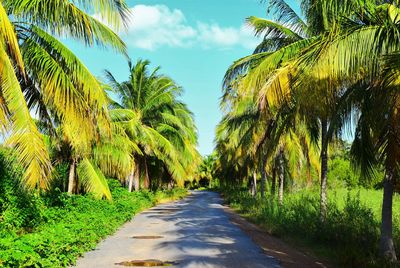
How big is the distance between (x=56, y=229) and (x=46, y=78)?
3171mm

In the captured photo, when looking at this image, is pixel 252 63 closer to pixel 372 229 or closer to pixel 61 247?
pixel 372 229

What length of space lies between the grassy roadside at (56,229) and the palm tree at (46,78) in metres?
1.08

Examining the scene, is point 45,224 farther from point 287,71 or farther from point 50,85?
point 287,71

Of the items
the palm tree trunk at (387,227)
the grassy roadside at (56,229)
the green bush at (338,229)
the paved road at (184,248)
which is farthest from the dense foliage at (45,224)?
the palm tree trunk at (387,227)

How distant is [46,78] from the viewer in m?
10.2

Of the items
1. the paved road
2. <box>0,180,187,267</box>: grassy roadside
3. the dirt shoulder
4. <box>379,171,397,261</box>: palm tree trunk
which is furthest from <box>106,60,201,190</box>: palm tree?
<box>379,171,397,261</box>: palm tree trunk

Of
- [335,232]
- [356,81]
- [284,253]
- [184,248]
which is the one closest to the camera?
[356,81]

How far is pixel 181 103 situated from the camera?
4122 cm

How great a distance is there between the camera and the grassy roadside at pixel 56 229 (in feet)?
24.0

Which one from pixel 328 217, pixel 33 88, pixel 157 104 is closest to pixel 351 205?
pixel 328 217

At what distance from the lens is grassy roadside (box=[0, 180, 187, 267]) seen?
24.0ft

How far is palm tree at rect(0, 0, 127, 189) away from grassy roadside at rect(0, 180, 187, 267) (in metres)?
1.08

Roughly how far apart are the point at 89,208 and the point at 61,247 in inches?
263

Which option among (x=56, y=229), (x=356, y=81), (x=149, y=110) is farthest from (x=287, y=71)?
(x=149, y=110)
